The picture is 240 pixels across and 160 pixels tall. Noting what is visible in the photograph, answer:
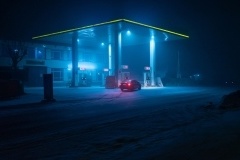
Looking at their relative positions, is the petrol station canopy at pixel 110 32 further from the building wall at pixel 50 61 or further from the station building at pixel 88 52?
the building wall at pixel 50 61

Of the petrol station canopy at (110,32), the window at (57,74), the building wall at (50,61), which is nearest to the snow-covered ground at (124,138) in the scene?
the petrol station canopy at (110,32)

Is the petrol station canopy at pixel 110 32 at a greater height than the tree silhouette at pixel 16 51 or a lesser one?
greater

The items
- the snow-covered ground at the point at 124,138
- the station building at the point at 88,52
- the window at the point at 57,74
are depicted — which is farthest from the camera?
the window at the point at 57,74

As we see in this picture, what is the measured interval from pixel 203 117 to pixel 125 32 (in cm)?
3498

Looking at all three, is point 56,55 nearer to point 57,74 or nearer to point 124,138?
point 57,74

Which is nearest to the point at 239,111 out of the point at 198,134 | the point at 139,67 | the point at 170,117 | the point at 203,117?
the point at 203,117

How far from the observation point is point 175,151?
7348mm

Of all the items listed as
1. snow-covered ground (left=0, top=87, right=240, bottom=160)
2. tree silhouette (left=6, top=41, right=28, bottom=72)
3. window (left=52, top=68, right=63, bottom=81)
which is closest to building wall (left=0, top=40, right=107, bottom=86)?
window (left=52, top=68, right=63, bottom=81)

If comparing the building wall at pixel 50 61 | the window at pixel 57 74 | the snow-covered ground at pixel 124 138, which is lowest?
the snow-covered ground at pixel 124 138

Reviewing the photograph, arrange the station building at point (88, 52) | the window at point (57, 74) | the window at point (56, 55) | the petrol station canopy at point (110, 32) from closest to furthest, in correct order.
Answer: the petrol station canopy at point (110, 32), the station building at point (88, 52), the window at point (56, 55), the window at point (57, 74)

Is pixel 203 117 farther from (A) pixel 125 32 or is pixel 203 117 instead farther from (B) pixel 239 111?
(A) pixel 125 32

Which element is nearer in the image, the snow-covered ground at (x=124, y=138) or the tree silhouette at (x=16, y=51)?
the snow-covered ground at (x=124, y=138)

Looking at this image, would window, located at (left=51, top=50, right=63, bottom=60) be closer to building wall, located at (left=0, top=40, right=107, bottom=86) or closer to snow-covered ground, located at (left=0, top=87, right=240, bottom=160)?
building wall, located at (left=0, top=40, right=107, bottom=86)

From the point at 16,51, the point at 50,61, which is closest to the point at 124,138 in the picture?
the point at 16,51
